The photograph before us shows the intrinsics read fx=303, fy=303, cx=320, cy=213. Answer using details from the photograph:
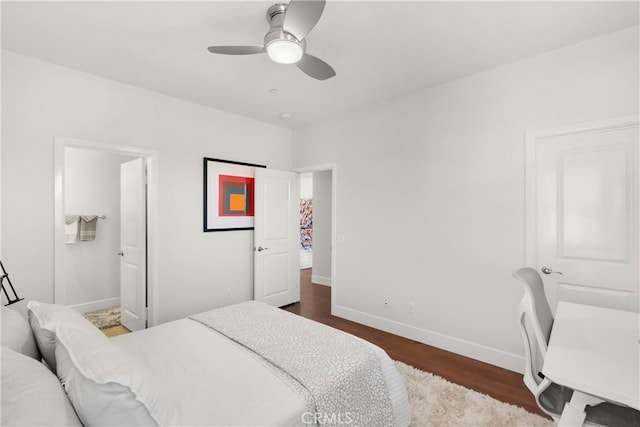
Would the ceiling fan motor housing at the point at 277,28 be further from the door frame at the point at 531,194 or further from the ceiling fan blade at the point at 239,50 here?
the door frame at the point at 531,194

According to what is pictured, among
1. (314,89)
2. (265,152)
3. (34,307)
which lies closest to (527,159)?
(314,89)

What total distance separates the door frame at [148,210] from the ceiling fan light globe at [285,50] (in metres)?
2.07

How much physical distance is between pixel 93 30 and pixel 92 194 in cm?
276

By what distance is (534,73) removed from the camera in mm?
2561

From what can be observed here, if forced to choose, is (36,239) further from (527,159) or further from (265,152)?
(527,159)

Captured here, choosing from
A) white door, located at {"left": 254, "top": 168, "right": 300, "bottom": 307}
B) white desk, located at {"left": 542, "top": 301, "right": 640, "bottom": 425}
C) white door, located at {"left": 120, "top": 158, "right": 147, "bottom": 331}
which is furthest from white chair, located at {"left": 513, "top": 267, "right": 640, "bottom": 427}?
white door, located at {"left": 120, "top": 158, "right": 147, "bottom": 331}

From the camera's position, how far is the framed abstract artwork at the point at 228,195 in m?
3.76

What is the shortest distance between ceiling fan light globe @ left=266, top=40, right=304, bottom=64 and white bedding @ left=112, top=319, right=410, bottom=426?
181 cm

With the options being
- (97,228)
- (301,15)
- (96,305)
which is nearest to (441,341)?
(301,15)

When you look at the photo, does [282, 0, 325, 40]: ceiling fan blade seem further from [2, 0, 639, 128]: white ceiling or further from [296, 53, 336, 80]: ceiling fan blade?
[2, 0, 639, 128]: white ceiling

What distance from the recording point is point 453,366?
2725 mm

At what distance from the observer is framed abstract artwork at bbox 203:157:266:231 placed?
3758 millimetres

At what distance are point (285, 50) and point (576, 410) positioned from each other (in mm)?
2241

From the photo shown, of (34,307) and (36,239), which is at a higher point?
(36,239)
